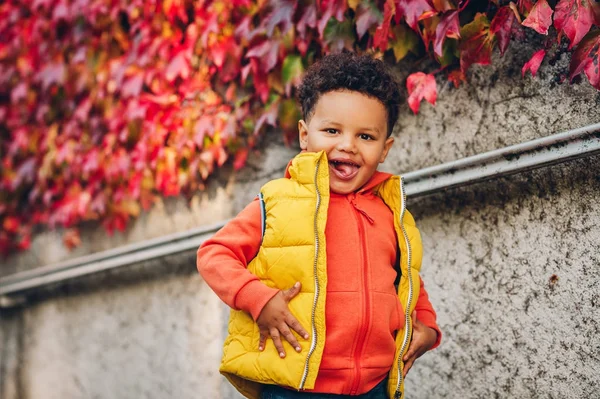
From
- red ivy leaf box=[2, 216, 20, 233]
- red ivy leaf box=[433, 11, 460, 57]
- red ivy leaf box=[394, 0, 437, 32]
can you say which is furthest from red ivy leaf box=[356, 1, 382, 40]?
red ivy leaf box=[2, 216, 20, 233]

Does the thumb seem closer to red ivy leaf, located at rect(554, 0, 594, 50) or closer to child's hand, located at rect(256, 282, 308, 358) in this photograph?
child's hand, located at rect(256, 282, 308, 358)

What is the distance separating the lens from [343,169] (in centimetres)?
190

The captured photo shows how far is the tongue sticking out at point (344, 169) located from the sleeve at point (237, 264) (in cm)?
24

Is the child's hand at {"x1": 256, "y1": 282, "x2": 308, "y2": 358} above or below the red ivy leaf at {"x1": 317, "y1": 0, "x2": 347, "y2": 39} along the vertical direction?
below

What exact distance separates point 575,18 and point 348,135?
0.71 metres

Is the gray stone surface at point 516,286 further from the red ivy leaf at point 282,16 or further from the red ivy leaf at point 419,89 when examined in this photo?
the red ivy leaf at point 282,16

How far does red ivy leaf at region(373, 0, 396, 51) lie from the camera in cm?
A: 233

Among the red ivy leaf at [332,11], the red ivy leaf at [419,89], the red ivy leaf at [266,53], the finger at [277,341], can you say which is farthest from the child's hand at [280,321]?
the red ivy leaf at [266,53]

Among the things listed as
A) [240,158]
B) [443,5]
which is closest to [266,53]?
[240,158]

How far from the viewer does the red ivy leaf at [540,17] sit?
1.96m

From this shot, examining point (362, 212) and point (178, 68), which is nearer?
point (362, 212)

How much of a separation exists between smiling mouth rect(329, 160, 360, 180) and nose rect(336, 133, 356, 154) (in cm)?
4

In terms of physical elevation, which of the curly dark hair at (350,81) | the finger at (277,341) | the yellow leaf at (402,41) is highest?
the yellow leaf at (402,41)

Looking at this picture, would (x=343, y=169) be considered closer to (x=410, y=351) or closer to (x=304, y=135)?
(x=304, y=135)
